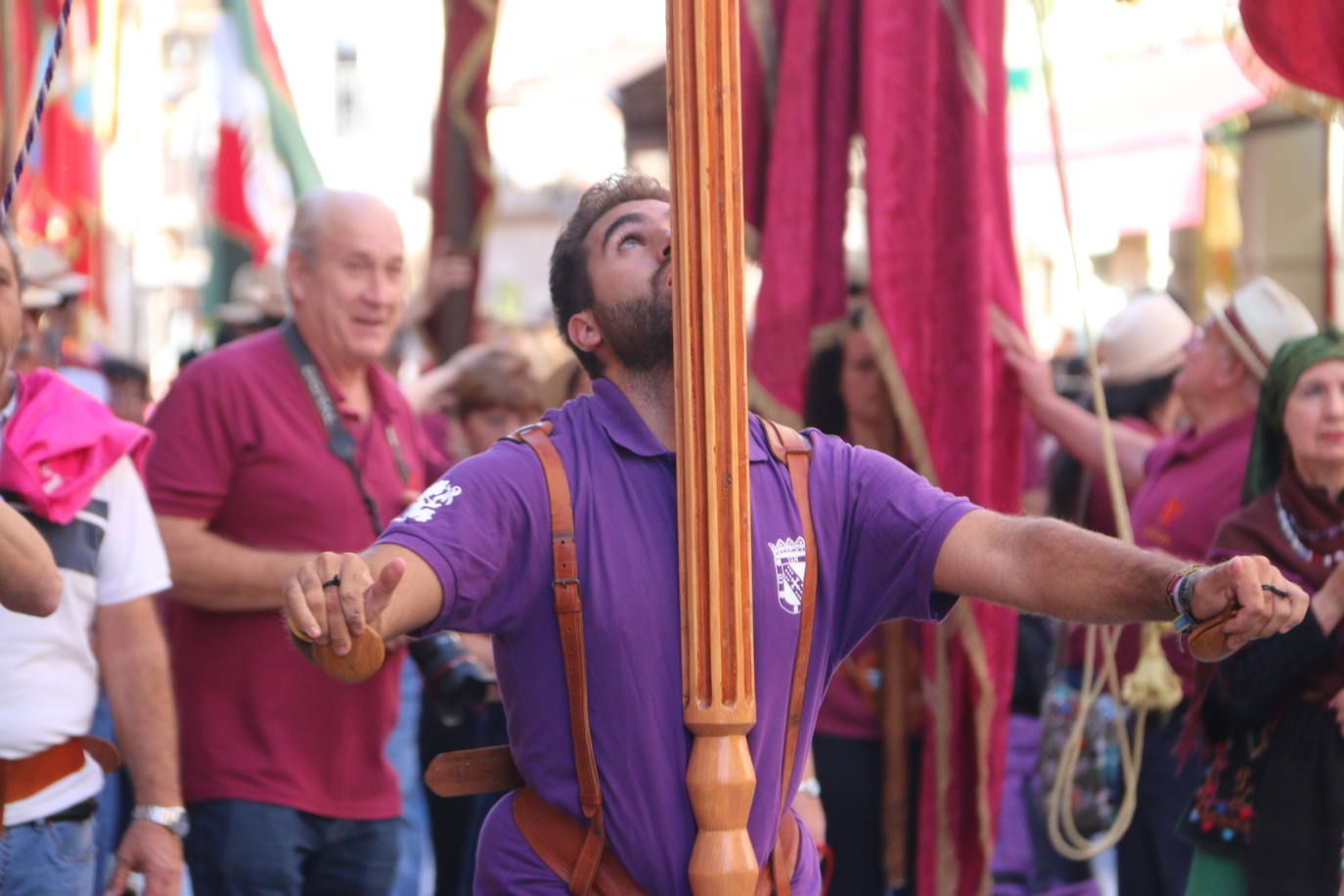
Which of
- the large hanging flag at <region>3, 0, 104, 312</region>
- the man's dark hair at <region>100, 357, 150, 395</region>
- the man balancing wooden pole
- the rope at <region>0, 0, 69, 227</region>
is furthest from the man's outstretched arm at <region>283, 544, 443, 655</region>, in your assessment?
the large hanging flag at <region>3, 0, 104, 312</region>

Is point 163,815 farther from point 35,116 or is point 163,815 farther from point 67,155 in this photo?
point 67,155

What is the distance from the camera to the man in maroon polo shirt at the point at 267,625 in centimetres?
366

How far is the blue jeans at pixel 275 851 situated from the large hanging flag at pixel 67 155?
18.5 ft

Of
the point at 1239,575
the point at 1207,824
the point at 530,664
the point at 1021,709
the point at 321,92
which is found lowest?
the point at 1021,709

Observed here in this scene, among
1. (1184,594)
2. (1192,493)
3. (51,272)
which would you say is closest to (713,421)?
(1184,594)

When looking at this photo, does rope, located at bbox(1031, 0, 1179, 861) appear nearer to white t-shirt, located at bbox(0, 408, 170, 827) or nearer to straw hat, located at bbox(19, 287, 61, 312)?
white t-shirt, located at bbox(0, 408, 170, 827)

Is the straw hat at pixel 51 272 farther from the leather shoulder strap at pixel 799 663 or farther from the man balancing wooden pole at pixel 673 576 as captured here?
the leather shoulder strap at pixel 799 663

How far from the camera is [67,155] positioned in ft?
29.6

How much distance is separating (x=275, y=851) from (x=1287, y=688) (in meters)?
2.14

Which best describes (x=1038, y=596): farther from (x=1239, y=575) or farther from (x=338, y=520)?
(x=338, y=520)

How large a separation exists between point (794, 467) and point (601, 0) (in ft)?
90.0

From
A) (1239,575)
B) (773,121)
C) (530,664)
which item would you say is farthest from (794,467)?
(773,121)

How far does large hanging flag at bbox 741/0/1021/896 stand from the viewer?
13.3ft

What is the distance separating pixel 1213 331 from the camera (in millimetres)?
4727
